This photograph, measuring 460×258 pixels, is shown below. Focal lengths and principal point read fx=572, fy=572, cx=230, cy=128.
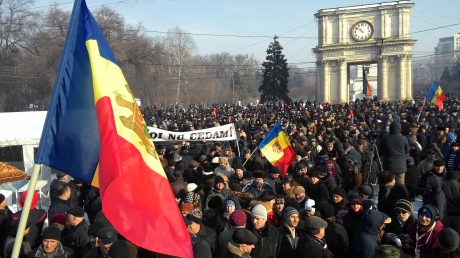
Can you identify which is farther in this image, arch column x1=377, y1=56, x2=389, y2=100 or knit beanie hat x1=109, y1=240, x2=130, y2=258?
arch column x1=377, y1=56, x2=389, y2=100

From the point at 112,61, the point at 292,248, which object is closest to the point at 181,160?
the point at 292,248

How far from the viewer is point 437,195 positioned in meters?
7.27

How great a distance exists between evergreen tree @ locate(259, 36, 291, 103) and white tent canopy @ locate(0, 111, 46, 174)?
1640 inches

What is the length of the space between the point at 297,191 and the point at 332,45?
46946mm

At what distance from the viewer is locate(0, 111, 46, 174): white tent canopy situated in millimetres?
13984

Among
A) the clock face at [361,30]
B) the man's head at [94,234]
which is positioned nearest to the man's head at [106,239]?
the man's head at [94,234]

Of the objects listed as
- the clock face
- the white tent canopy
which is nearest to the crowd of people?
the white tent canopy

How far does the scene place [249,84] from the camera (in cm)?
9606

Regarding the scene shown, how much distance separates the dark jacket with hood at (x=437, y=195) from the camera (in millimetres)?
7227

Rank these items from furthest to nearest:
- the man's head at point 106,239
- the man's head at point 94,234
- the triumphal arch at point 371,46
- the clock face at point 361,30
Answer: the clock face at point 361,30
the triumphal arch at point 371,46
the man's head at point 94,234
the man's head at point 106,239

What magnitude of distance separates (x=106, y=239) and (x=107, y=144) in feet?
5.04

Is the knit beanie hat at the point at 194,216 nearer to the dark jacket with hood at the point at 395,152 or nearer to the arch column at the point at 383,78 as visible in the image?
the dark jacket with hood at the point at 395,152

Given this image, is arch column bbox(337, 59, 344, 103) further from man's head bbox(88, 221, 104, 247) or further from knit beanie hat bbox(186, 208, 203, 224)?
man's head bbox(88, 221, 104, 247)

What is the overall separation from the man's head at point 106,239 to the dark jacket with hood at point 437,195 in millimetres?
4216
